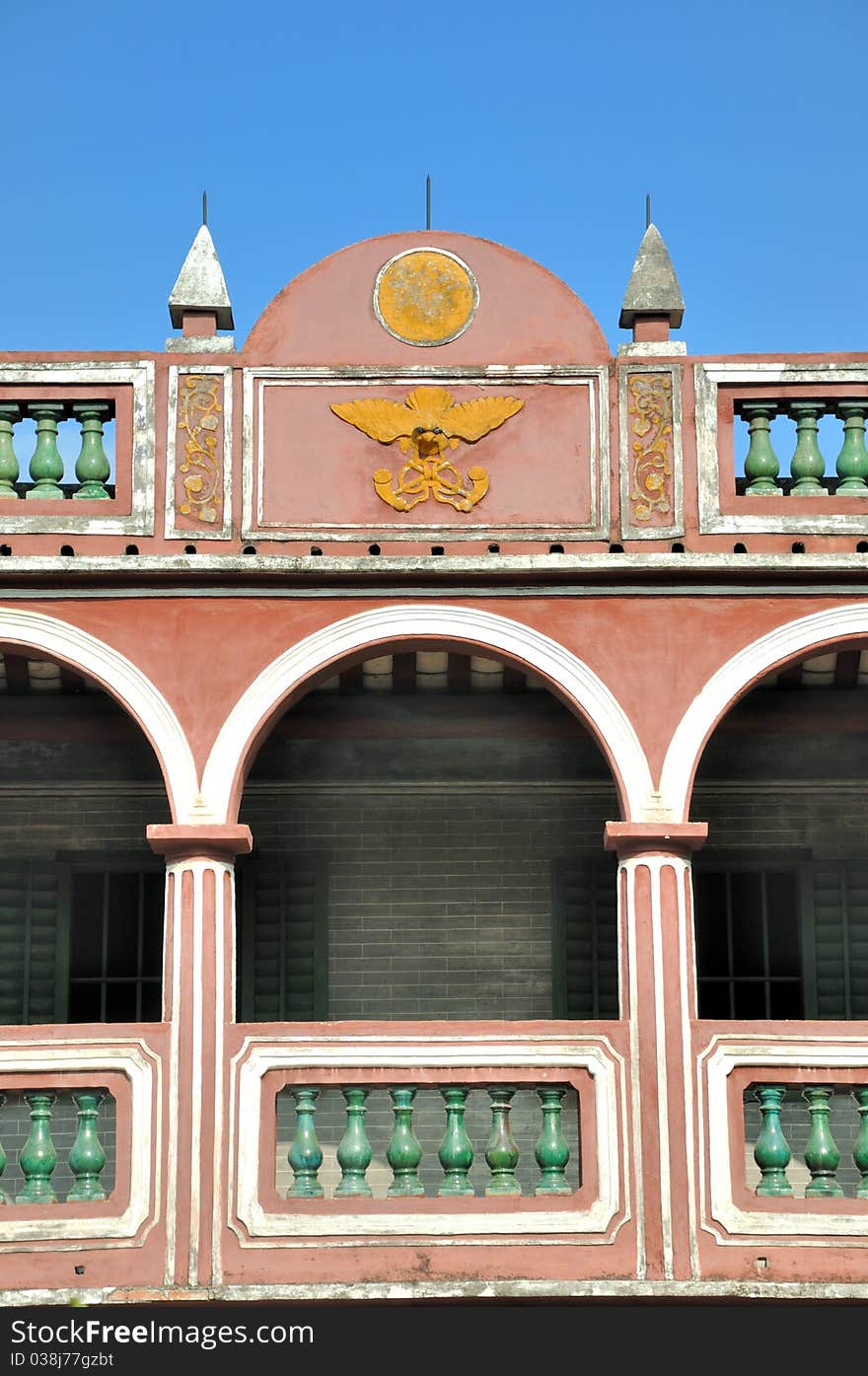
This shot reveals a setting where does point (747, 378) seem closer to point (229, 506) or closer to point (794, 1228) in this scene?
point (229, 506)

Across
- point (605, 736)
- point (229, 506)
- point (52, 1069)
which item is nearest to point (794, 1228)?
point (605, 736)

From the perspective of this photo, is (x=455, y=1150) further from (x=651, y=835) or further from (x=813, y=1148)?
(x=651, y=835)

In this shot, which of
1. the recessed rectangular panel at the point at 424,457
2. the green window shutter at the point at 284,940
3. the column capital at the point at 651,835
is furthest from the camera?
the green window shutter at the point at 284,940

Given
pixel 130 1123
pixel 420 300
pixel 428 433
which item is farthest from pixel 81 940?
pixel 420 300

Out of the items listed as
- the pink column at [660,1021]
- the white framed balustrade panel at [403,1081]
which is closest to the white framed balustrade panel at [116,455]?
the white framed balustrade panel at [403,1081]

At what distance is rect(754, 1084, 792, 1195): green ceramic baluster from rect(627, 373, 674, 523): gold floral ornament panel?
3227 millimetres

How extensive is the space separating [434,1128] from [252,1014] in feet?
4.39

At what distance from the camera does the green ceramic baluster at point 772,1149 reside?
12.8m

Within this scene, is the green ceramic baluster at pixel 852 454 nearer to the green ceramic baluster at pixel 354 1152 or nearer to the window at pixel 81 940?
the green ceramic baluster at pixel 354 1152

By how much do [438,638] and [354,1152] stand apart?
112 inches

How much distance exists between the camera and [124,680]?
13.5 m

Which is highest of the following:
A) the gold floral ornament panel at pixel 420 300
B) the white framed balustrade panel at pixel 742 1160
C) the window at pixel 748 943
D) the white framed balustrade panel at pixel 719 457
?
the gold floral ornament panel at pixel 420 300

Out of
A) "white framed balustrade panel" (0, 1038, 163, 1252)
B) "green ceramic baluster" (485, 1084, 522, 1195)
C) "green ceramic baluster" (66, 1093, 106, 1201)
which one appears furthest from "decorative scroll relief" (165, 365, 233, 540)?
"green ceramic baluster" (485, 1084, 522, 1195)

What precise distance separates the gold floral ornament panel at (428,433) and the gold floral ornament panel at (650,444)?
0.67 m
